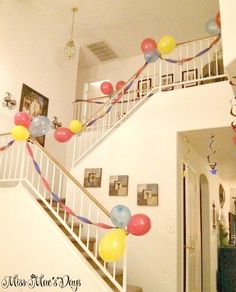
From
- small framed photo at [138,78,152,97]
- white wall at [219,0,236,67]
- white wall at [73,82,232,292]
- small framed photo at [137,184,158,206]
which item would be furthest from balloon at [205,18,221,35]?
small framed photo at [137,184,158,206]

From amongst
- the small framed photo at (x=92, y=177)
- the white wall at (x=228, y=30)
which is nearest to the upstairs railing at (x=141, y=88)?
the small framed photo at (x=92, y=177)

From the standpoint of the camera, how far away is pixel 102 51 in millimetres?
8477

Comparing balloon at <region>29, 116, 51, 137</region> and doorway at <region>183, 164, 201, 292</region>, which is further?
doorway at <region>183, 164, 201, 292</region>

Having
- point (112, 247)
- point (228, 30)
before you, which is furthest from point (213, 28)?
point (112, 247)

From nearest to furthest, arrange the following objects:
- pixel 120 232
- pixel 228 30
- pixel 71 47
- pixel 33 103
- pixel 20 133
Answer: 1. pixel 228 30
2. pixel 120 232
3. pixel 20 133
4. pixel 71 47
5. pixel 33 103

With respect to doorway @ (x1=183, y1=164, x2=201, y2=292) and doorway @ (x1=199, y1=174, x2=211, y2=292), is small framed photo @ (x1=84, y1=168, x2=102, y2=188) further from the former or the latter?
doorway @ (x1=199, y1=174, x2=211, y2=292)

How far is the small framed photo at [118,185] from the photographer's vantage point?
5273mm

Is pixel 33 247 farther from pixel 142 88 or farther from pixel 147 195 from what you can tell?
pixel 142 88

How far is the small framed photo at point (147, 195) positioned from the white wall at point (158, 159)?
0.08 m

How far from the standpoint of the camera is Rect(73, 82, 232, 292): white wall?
4.69 metres

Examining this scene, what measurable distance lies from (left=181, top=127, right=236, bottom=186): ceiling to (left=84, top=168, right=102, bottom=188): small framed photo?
1708 millimetres

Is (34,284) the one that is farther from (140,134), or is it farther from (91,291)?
(140,134)

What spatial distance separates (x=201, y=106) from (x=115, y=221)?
2.60 m

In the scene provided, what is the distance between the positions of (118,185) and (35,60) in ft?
11.5
